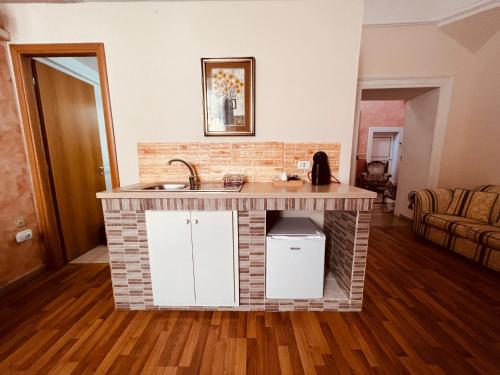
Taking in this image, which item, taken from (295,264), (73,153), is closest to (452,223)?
(295,264)

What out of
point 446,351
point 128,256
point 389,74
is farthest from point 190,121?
point 389,74

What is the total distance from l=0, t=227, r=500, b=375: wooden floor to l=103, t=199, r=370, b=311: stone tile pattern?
0.08 m

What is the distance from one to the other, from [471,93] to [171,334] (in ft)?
14.6

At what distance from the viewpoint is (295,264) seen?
1.42 m

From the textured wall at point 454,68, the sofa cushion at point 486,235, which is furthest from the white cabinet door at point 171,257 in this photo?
the textured wall at point 454,68

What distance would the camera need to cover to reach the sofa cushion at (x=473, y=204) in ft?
7.31

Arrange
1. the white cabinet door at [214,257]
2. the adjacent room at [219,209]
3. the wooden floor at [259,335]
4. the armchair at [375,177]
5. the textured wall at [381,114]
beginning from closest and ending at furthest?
the wooden floor at [259,335] < the adjacent room at [219,209] < the white cabinet door at [214,257] < the armchair at [375,177] < the textured wall at [381,114]

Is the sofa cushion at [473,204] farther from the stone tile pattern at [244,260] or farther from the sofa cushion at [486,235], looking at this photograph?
the stone tile pattern at [244,260]

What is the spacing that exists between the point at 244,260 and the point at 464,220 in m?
2.65

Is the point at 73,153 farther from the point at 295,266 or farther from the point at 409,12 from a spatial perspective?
the point at 409,12

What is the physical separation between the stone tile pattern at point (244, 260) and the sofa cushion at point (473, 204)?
2029 mm

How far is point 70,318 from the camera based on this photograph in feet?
4.75

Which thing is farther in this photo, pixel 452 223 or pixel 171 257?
pixel 452 223

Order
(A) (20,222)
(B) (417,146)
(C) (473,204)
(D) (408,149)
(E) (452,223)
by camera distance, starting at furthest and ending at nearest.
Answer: (D) (408,149), (B) (417,146), (C) (473,204), (E) (452,223), (A) (20,222)
